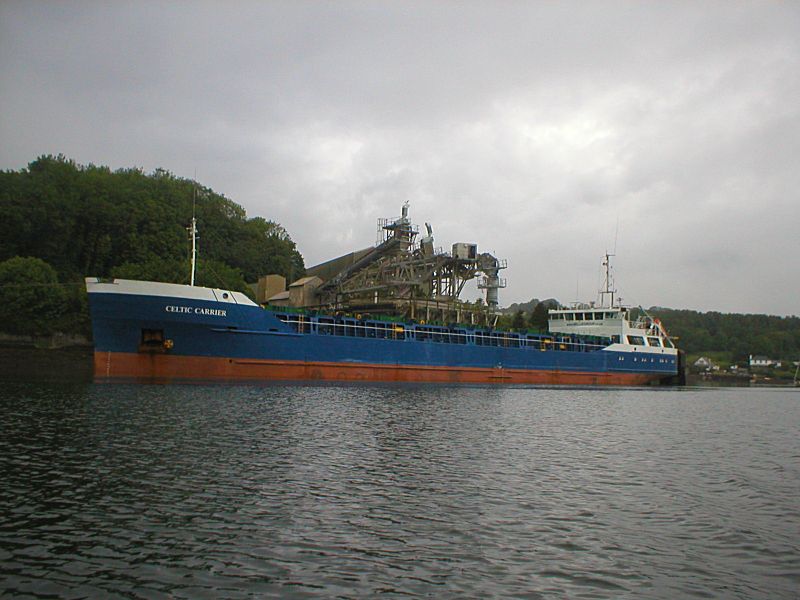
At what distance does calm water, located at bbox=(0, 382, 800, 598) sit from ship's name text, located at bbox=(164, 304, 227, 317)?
12567 mm

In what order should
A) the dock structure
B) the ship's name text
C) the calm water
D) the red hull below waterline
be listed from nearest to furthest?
the calm water → the red hull below waterline → the ship's name text → the dock structure

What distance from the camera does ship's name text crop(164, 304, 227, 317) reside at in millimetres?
30594

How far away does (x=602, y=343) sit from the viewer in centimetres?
5450

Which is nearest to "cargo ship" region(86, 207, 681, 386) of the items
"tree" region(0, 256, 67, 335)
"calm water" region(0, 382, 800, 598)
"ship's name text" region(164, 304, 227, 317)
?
"ship's name text" region(164, 304, 227, 317)

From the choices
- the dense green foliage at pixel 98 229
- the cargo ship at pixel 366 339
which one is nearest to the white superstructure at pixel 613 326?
the cargo ship at pixel 366 339

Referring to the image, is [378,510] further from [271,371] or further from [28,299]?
[28,299]

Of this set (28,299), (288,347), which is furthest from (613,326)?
(28,299)

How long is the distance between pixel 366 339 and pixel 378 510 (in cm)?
2952

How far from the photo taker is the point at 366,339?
126 feet

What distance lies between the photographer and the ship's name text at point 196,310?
3059cm

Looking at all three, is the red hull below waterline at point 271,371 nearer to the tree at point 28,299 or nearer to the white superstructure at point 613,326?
the white superstructure at point 613,326

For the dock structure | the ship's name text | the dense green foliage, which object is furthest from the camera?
the dense green foliage

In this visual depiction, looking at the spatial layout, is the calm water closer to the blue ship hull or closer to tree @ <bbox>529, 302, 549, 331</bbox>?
the blue ship hull

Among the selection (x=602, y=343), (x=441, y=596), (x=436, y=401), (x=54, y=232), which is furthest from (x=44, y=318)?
(x=441, y=596)
